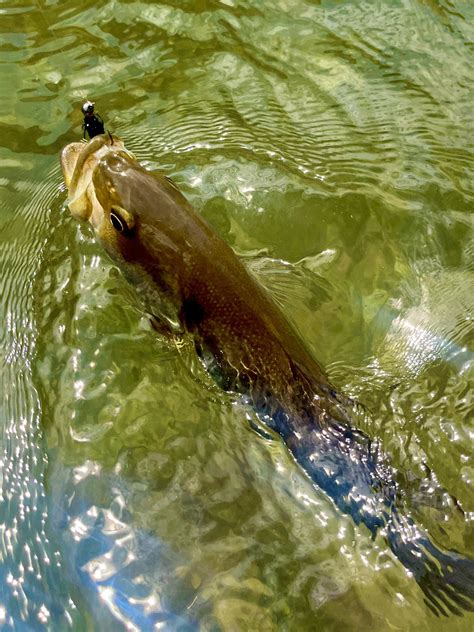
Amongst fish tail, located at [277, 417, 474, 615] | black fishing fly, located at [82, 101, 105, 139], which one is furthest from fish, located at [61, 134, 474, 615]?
black fishing fly, located at [82, 101, 105, 139]

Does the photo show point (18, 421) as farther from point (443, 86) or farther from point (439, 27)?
point (439, 27)

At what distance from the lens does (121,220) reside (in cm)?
286

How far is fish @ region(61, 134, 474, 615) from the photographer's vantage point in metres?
2.84

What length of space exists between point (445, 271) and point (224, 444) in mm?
1728

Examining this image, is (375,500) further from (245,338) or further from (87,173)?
(87,173)

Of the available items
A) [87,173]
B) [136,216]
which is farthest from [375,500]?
[87,173]

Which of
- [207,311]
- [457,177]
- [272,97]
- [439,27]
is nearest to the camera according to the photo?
[207,311]

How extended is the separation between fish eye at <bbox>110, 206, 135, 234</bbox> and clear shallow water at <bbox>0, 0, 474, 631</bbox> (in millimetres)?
723

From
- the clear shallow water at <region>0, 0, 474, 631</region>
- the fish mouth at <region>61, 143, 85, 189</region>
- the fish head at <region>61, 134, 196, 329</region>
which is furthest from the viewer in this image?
the fish mouth at <region>61, 143, 85, 189</region>

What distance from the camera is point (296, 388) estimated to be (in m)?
2.96

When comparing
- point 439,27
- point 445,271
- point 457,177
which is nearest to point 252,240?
point 445,271

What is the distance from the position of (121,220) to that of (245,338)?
73cm

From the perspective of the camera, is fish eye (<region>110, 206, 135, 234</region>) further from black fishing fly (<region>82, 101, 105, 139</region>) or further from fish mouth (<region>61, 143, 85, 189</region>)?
black fishing fly (<region>82, 101, 105, 139</region>)

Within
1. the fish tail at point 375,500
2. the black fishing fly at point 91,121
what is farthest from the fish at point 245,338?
the black fishing fly at point 91,121
